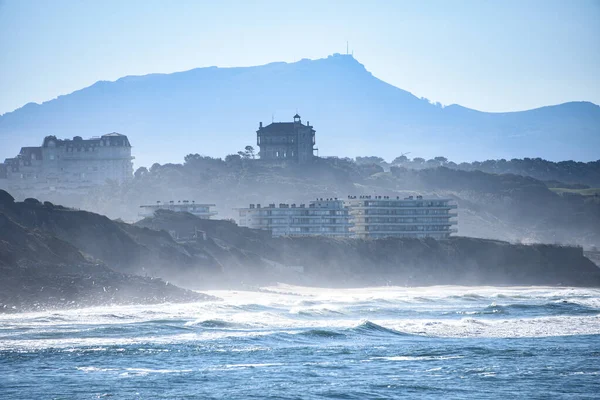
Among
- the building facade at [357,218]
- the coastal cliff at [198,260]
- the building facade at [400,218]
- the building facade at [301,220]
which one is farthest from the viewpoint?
the building facade at [400,218]

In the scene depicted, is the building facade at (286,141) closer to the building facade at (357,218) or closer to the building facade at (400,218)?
the building facade at (357,218)

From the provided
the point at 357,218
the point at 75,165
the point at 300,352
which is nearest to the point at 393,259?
the point at 357,218

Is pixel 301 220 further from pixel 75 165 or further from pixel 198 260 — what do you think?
pixel 75 165

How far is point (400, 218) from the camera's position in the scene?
109m

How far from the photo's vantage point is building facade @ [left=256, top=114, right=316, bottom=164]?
164000mm

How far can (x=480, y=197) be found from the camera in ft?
529

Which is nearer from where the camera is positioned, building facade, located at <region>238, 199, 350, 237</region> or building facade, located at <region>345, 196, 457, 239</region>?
building facade, located at <region>238, 199, 350, 237</region>

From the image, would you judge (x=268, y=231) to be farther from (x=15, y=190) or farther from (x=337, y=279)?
(x=15, y=190)

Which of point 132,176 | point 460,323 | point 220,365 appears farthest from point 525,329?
point 132,176

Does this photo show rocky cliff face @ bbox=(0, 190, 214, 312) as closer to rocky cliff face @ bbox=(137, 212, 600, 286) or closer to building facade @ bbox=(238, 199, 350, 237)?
rocky cliff face @ bbox=(137, 212, 600, 286)

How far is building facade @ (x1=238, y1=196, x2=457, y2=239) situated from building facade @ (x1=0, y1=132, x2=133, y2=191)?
72808 mm

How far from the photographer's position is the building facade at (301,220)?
339 ft

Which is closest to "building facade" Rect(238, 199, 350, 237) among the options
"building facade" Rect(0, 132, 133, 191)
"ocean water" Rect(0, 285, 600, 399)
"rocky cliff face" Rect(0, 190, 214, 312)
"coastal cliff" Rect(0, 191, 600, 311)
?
"coastal cliff" Rect(0, 191, 600, 311)

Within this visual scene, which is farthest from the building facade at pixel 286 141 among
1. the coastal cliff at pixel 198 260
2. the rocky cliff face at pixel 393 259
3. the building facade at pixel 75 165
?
the rocky cliff face at pixel 393 259
